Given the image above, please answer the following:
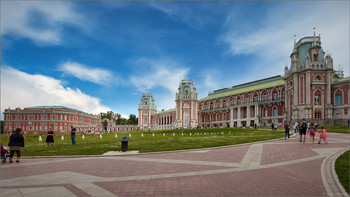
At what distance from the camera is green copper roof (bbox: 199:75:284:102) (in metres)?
59.7

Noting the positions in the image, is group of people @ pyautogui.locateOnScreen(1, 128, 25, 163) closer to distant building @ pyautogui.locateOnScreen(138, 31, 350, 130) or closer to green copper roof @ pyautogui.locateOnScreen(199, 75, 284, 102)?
distant building @ pyautogui.locateOnScreen(138, 31, 350, 130)

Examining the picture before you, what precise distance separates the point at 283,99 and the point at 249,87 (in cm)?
1549

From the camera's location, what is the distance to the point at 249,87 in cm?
6806

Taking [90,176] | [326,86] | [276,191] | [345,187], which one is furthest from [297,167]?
[326,86]

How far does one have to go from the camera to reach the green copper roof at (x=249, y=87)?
196ft

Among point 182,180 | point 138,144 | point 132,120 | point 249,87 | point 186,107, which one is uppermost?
point 249,87

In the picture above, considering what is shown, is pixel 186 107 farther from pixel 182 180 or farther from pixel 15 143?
pixel 182 180

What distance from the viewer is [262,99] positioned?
60.0 metres

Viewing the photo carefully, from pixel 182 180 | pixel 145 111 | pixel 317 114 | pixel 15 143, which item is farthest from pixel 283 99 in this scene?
pixel 145 111

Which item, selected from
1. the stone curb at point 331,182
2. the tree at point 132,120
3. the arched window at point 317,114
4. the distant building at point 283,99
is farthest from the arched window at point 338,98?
the tree at point 132,120

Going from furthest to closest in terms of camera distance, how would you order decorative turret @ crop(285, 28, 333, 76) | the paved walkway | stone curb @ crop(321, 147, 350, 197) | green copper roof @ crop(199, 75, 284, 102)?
green copper roof @ crop(199, 75, 284, 102) → decorative turret @ crop(285, 28, 333, 76) → the paved walkway → stone curb @ crop(321, 147, 350, 197)

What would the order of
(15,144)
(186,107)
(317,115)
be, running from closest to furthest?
(15,144) → (317,115) → (186,107)

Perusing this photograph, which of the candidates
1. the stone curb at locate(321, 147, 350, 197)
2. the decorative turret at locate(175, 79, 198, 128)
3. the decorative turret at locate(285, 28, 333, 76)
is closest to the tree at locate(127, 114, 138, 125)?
the decorative turret at locate(175, 79, 198, 128)

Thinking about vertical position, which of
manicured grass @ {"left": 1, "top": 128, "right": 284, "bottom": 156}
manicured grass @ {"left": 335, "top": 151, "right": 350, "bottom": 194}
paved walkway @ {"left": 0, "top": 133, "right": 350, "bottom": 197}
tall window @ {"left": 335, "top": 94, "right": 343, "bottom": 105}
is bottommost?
manicured grass @ {"left": 1, "top": 128, "right": 284, "bottom": 156}
